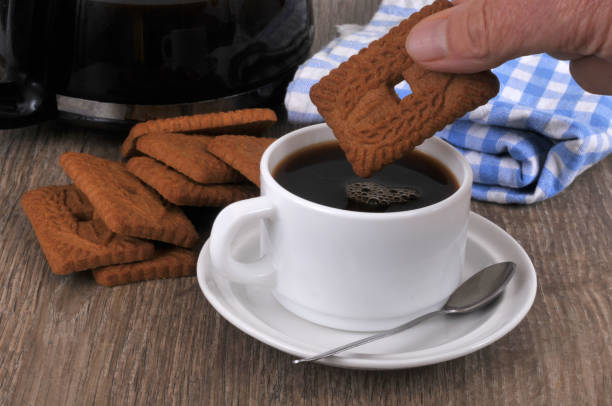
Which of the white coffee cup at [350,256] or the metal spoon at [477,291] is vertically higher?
the white coffee cup at [350,256]

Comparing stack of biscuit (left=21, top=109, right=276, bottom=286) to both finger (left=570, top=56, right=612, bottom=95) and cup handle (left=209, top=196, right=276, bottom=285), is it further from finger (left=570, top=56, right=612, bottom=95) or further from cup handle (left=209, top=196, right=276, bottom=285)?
finger (left=570, top=56, right=612, bottom=95)

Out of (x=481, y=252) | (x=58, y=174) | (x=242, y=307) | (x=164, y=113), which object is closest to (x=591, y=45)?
(x=481, y=252)

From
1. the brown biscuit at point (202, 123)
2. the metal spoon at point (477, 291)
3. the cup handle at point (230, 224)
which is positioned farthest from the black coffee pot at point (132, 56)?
the metal spoon at point (477, 291)

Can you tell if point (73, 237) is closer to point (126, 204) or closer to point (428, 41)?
point (126, 204)

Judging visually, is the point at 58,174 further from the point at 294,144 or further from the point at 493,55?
the point at 493,55

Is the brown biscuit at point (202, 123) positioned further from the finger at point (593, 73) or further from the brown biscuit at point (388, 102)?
the finger at point (593, 73)

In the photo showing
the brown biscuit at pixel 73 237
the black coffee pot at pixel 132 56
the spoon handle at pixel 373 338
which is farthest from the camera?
the black coffee pot at pixel 132 56

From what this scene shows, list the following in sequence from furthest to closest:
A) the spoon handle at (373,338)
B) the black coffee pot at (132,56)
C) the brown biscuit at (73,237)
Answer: the black coffee pot at (132,56), the brown biscuit at (73,237), the spoon handle at (373,338)

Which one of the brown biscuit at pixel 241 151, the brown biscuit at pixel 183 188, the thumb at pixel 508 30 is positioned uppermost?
the thumb at pixel 508 30
